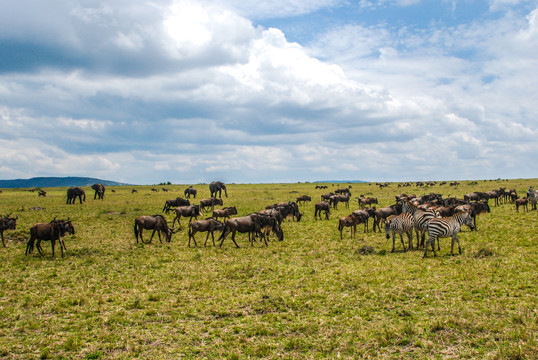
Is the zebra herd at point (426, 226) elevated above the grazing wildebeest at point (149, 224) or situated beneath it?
elevated above

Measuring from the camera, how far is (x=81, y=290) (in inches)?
508

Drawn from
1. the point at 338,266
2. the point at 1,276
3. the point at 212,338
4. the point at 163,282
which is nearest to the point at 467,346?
the point at 212,338

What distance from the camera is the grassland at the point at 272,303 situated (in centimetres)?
847

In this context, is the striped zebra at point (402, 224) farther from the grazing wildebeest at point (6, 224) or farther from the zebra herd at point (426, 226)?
the grazing wildebeest at point (6, 224)

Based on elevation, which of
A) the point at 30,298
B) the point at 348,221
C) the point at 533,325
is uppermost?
the point at 348,221

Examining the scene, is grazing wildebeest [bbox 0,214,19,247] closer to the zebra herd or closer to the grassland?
the grassland

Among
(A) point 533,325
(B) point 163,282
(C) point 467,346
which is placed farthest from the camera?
(B) point 163,282

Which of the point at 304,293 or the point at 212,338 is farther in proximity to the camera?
the point at 304,293

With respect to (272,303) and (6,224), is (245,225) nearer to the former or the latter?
(272,303)

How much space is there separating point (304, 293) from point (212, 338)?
404 cm

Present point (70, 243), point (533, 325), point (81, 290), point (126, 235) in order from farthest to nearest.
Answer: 1. point (126, 235)
2. point (70, 243)
3. point (81, 290)
4. point (533, 325)

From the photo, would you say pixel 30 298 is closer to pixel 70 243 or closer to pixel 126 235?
pixel 70 243

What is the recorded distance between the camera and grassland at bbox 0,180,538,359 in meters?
8.47

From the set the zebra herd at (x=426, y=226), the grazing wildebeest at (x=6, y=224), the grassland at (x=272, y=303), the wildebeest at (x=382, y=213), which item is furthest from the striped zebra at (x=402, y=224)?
the grazing wildebeest at (x=6, y=224)
